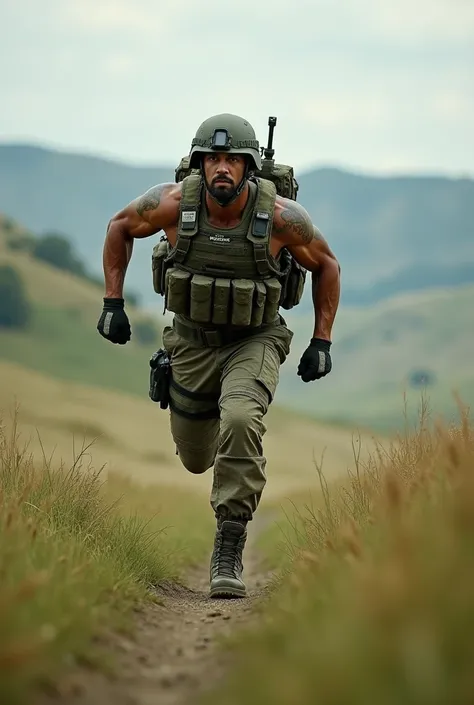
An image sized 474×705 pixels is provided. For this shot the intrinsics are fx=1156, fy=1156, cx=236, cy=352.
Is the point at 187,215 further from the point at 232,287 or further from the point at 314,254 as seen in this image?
the point at 314,254

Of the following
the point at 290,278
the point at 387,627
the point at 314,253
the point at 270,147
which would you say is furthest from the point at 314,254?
the point at 387,627

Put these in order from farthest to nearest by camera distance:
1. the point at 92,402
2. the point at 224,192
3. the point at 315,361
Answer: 1. the point at 92,402
2. the point at 315,361
3. the point at 224,192

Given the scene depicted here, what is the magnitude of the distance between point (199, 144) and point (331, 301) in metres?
1.41

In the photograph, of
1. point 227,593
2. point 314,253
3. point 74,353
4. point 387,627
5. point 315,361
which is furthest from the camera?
point 74,353

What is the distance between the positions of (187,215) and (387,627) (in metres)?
4.96

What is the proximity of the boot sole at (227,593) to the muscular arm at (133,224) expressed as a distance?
2355 millimetres

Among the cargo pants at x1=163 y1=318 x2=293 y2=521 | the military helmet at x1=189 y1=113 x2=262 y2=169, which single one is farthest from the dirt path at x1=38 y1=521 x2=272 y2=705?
the military helmet at x1=189 y1=113 x2=262 y2=169

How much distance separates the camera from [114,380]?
95938 mm

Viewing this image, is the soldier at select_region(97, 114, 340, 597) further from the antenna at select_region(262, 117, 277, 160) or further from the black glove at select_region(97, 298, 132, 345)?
the antenna at select_region(262, 117, 277, 160)

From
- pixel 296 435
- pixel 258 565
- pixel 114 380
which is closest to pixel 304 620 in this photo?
pixel 258 565

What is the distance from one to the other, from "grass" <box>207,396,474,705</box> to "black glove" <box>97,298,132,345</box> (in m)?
4.07

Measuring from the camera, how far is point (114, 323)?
7992 millimetres

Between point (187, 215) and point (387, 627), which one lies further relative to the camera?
point (187, 215)

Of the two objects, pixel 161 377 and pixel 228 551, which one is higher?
pixel 161 377
